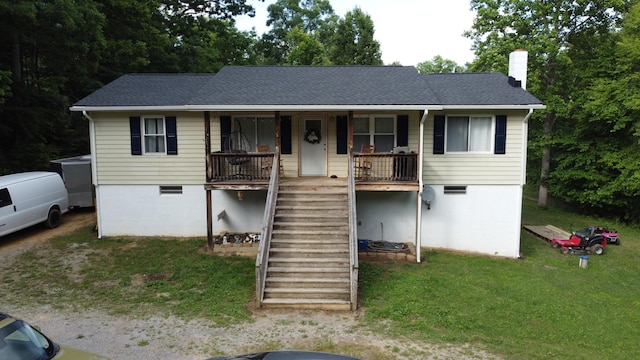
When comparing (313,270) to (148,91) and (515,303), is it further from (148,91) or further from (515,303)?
(148,91)

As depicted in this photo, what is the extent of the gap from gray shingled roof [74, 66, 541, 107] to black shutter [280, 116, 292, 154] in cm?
102

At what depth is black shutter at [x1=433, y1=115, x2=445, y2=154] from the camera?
13320 mm

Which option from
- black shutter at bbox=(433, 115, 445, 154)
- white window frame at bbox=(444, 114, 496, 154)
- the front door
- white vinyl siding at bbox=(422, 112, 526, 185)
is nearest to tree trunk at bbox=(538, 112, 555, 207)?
white vinyl siding at bbox=(422, 112, 526, 185)

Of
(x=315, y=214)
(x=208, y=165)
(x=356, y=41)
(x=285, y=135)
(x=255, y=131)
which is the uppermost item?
(x=356, y=41)

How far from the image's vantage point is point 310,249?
1043cm

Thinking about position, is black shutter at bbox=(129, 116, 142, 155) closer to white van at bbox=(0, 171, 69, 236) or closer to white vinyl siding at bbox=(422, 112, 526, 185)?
white van at bbox=(0, 171, 69, 236)

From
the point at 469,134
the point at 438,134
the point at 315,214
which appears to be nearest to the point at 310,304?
the point at 315,214

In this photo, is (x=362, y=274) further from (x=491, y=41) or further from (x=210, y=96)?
(x=491, y=41)

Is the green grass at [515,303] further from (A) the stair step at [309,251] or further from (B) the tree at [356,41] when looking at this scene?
(B) the tree at [356,41]

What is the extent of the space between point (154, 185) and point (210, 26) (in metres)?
20.5

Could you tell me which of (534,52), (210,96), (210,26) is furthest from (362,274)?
(210,26)

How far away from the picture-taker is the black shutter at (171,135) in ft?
44.4

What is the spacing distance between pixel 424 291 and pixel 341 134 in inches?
235

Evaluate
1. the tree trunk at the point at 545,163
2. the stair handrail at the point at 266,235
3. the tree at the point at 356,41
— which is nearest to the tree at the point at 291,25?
the tree at the point at 356,41
